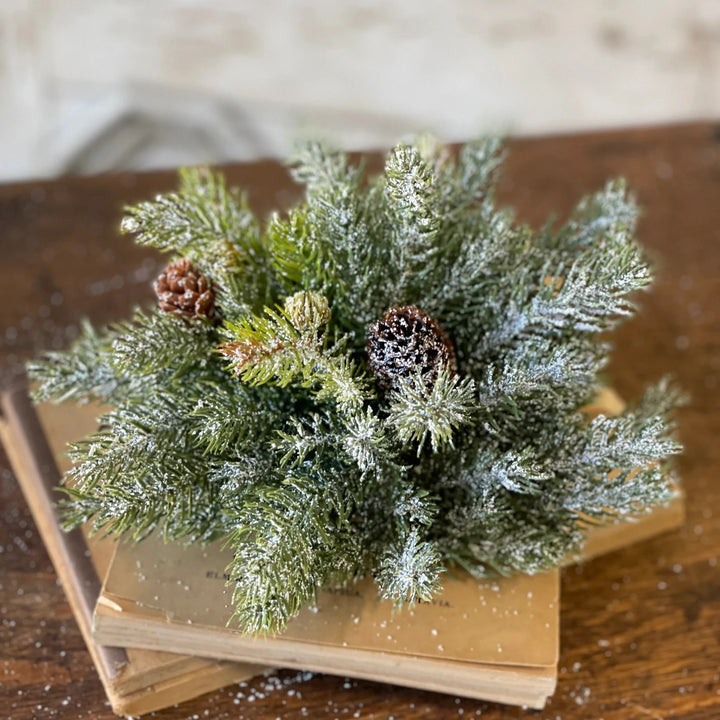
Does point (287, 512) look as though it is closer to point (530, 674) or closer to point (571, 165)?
point (530, 674)

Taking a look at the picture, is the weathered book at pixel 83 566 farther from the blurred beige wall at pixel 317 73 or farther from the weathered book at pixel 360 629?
the blurred beige wall at pixel 317 73

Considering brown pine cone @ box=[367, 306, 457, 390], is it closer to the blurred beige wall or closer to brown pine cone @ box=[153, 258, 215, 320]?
brown pine cone @ box=[153, 258, 215, 320]

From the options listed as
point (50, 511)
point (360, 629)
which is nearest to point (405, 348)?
point (360, 629)

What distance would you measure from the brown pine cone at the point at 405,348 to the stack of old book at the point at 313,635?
0.49 feet

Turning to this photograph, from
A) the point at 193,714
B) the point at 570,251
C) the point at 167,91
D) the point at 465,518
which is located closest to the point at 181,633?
the point at 193,714

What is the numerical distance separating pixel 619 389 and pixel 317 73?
1220mm

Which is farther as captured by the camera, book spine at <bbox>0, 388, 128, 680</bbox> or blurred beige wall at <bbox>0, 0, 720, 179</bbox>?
blurred beige wall at <bbox>0, 0, 720, 179</bbox>

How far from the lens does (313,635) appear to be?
0.47 meters

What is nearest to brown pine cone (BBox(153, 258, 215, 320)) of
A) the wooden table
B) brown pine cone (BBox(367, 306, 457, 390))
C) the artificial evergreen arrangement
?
the artificial evergreen arrangement

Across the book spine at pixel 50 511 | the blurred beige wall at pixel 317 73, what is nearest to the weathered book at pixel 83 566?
the book spine at pixel 50 511

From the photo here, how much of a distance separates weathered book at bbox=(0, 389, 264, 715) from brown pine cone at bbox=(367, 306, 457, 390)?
200mm

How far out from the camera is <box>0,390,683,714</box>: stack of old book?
1.55 feet

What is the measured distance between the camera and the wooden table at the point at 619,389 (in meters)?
0.51

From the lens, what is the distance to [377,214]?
476mm
